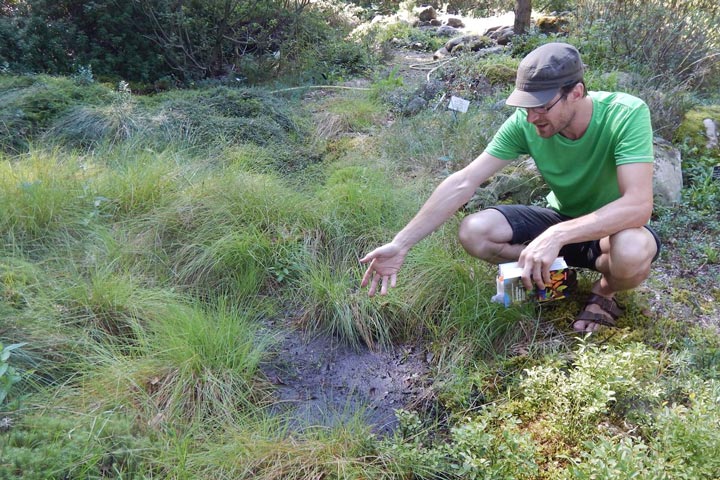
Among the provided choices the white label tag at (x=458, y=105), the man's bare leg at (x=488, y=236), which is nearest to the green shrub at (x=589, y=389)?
the man's bare leg at (x=488, y=236)

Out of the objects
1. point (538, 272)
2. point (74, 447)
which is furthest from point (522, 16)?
point (74, 447)

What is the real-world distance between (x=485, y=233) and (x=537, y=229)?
29cm

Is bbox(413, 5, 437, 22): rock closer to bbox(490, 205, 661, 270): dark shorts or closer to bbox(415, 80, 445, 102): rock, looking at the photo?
bbox(415, 80, 445, 102): rock

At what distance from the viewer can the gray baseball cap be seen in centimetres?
242

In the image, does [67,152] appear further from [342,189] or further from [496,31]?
[496,31]

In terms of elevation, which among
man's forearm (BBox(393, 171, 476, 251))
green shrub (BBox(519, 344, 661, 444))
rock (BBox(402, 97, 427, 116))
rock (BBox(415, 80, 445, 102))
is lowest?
green shrub (BBox(519, 344, 661, 444))

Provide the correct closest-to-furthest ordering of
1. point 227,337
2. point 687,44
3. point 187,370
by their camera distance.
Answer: point 187,370, point 227,337, point 687,44

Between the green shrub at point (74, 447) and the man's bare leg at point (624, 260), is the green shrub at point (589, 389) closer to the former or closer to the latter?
the man's bare leg at point (624, 260)

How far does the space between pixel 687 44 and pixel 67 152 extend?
20.7ft

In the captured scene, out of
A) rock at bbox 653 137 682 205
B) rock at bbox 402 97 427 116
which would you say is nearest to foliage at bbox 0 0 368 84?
rock at bbox 402 97 427 116

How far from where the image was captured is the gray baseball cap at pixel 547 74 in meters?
2.42

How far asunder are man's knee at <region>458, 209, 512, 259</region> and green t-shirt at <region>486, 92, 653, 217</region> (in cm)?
31

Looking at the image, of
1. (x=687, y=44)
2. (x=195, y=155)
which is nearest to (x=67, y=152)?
(x=195, y=155)

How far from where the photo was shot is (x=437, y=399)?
8.56ft
